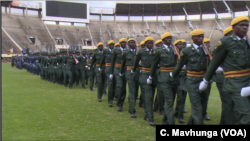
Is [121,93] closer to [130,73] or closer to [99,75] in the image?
[130,73]

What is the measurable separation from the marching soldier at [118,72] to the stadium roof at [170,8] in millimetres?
41422

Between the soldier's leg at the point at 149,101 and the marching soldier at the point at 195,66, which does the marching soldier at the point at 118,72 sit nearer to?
the soldier's leg at the point at 149,101

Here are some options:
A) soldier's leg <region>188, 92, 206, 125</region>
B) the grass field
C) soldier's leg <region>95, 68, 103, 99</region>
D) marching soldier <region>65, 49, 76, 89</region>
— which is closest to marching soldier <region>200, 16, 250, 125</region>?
soldier's leg <region>188, 92, 206, 125</region>

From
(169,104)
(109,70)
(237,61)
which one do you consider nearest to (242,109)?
(237,61)

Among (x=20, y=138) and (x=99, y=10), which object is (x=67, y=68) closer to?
(x=20, y=138)

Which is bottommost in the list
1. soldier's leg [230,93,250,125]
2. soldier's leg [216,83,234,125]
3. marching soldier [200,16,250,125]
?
soldier's leg [216,83,234,125]

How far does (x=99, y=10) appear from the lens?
2191 inches

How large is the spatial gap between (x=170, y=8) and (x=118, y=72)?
4590cm

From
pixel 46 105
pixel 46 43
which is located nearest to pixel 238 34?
pixel 46 105

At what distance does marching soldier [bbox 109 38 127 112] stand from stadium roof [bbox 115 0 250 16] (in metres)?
41.4

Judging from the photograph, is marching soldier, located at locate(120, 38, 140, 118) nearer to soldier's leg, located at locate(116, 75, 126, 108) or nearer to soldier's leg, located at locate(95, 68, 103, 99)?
soldier's leg, located at locate(116, 75, 126, 108)

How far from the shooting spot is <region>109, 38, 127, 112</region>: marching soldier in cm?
723

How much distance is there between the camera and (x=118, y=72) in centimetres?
736

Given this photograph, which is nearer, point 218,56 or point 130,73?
point 218,56
